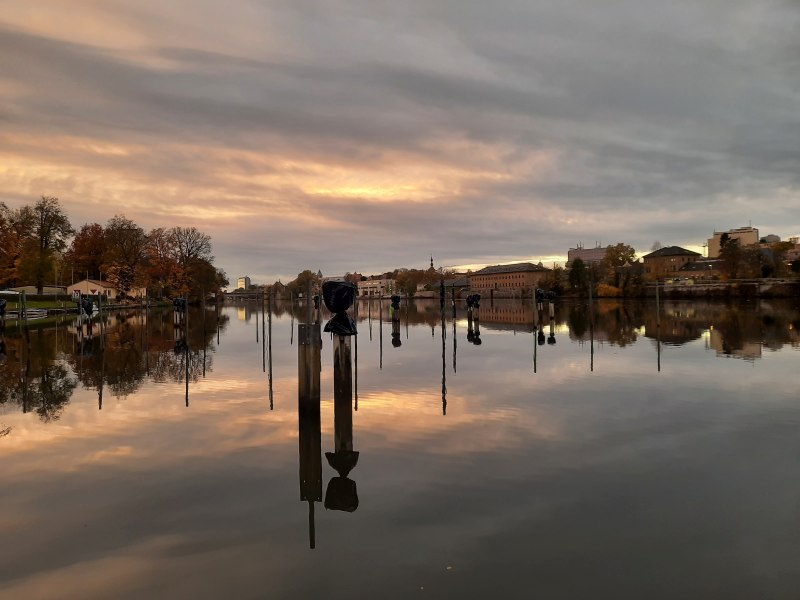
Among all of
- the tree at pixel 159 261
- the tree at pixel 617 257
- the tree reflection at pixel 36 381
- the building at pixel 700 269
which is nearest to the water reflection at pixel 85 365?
the tree reflection at pixel 36 381

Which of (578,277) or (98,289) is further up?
(578,277)

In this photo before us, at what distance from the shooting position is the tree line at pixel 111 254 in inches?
3479

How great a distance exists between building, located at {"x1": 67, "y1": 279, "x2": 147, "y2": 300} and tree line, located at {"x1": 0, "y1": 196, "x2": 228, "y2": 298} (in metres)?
1.18

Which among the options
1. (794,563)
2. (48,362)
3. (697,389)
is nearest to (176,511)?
(794,563)

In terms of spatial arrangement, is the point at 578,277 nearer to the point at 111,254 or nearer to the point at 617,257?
the point at 617,257

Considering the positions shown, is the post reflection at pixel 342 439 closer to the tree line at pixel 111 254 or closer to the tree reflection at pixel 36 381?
the tree reflection at pixel 36 381

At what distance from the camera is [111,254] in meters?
101

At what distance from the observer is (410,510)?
28.4 ft

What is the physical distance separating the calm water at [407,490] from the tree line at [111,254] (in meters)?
75.8

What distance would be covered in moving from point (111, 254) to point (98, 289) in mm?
6424

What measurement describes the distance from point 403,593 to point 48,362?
25.5 metres

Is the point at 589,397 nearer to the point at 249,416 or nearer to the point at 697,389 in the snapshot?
the point at 697,389

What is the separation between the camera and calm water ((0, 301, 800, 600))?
21.9 feet

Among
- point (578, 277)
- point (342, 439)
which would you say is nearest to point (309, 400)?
point (342, 439)
